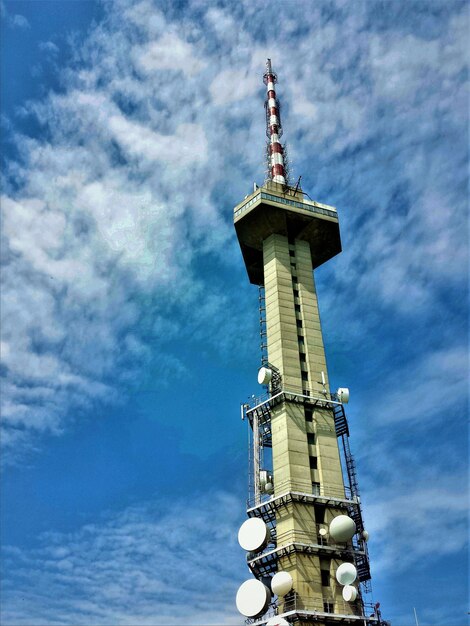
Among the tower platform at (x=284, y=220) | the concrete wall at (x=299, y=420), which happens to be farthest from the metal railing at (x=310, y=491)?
the tower platform at (x=284, y=220)

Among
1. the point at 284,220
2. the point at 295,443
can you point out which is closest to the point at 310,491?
the point at 295,443

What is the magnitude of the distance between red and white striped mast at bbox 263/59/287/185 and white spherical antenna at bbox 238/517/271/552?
4400cm

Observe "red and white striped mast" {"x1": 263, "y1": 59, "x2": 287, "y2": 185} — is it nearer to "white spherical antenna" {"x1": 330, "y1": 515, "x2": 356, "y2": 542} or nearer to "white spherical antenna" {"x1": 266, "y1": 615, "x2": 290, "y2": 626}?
"white spherical antenna" {"x1": 330, "y1": 515, "x2": 356, "y2": 542}

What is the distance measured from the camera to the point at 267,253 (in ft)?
246

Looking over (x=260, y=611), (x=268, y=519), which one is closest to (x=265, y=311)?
(x=268, y=519)

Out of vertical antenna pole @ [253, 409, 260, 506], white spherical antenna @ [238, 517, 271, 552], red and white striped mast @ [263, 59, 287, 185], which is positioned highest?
red and white striped mast @ [263, 59, 287, 185]

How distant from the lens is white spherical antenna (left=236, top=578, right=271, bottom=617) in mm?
50594

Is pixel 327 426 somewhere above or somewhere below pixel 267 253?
below

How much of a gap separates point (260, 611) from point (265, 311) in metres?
34.6

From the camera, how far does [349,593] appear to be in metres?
50.7

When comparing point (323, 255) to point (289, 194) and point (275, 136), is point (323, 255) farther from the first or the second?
point (275, 136)

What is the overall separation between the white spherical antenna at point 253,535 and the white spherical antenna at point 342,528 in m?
5.85

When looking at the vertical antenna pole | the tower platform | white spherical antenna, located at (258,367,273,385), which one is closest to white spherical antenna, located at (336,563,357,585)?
the vertical antenna pole

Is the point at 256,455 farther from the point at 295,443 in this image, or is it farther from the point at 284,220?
the point at 284,220
